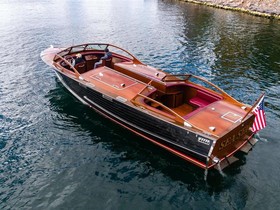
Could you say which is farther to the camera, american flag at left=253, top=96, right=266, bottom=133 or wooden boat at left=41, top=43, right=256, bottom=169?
american flag at left=253, top=96, right=266, bottom=133

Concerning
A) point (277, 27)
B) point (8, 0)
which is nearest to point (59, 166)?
point (277, 27)

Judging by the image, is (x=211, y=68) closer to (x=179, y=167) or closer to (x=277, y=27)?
(x=179, y=167)

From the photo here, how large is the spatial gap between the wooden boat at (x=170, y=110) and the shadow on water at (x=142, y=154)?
47cm

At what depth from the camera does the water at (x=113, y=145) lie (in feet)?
39.0

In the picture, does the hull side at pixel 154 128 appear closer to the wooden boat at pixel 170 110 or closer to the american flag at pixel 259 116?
the wooden boat at pixel 170 110

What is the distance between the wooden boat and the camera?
507 inches

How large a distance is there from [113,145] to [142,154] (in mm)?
1779

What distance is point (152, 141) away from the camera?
14.8m

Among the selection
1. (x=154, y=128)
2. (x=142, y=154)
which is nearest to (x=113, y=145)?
(x=142, y=154)

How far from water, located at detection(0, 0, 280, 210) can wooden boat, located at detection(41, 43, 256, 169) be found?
Answer: 2.77 ft

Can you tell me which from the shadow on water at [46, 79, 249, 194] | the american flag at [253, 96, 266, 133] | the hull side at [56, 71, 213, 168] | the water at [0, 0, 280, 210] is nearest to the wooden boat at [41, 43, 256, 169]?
the hull side at [56, 71, 213, 168]

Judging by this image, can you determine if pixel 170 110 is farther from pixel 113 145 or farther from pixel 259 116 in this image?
pixel 259 116

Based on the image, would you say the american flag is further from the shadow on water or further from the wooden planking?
the shadow on water

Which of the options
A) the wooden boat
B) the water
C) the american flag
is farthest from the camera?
the american flag
